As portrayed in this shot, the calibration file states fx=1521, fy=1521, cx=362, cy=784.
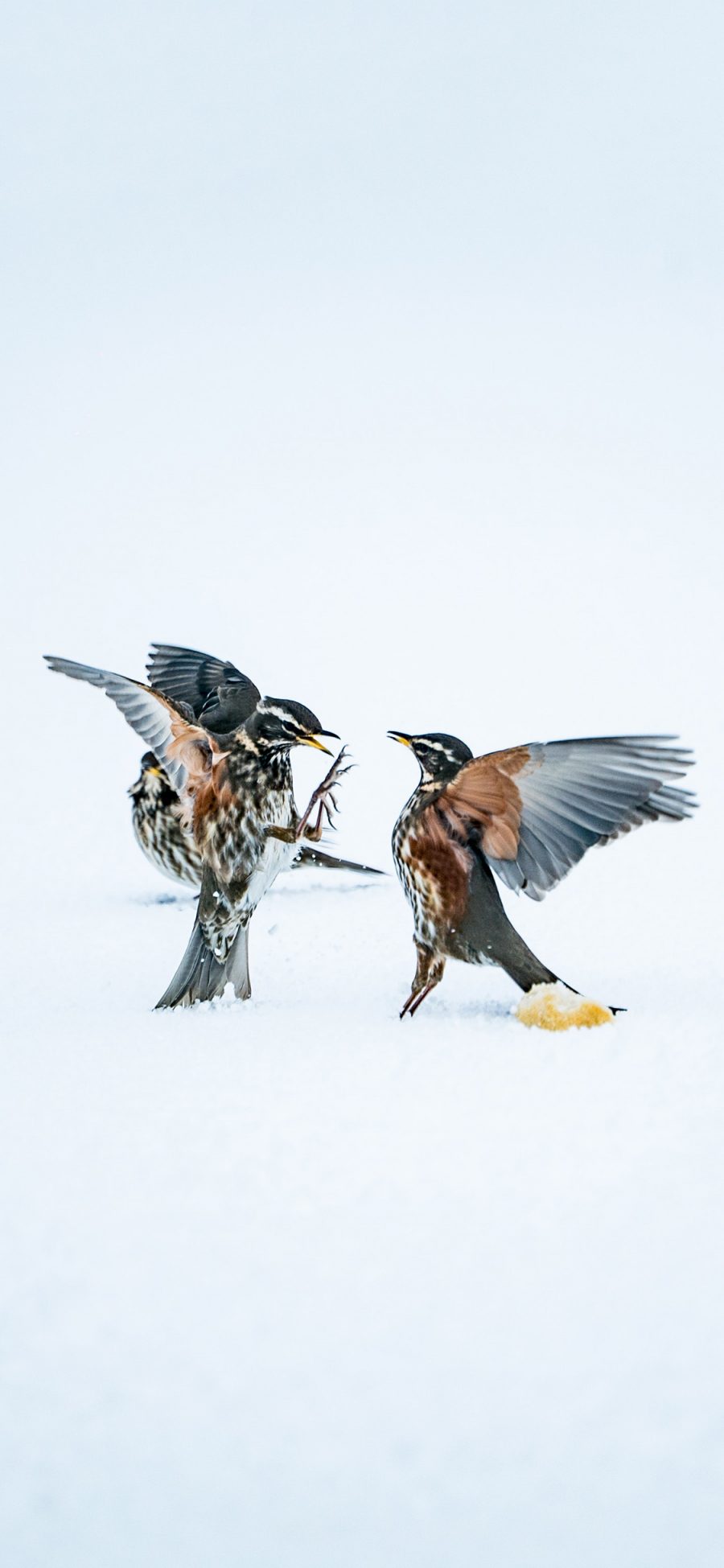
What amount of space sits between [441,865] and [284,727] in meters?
0.72

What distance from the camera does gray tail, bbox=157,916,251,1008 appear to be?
535 cm

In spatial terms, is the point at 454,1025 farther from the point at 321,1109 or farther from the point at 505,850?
the point at 321,1109

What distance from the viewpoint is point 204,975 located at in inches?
212

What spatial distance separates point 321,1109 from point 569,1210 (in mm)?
818

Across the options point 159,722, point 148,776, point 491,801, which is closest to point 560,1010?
point 491,801

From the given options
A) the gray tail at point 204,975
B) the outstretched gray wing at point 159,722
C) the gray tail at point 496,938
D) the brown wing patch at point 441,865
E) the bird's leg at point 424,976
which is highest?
the outstretched gray wing at point 159,722

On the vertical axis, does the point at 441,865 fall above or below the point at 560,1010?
above

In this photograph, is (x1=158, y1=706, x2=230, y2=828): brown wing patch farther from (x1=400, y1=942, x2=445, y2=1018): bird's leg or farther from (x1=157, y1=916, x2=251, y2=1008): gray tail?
(x1=400, y1=942, x2=445, y2=1018): bird's leg

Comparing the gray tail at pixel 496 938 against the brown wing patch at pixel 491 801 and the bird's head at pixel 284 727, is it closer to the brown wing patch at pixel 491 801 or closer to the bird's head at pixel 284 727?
the brown wing patch at pixel 491 801

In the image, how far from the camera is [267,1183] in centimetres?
342

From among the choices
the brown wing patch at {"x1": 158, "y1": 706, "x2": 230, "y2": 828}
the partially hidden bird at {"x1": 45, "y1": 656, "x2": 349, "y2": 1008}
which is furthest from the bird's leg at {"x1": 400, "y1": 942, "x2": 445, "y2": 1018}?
the brown wing patch at {"x1": 158, "y1": 706, "x2": 230, "y2": 828}

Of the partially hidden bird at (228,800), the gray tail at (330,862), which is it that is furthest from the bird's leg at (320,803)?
the gray tail at (330,862)

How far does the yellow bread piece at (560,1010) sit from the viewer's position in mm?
4574

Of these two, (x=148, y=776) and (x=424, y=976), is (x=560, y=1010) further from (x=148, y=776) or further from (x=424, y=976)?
(x=148, y=776)
